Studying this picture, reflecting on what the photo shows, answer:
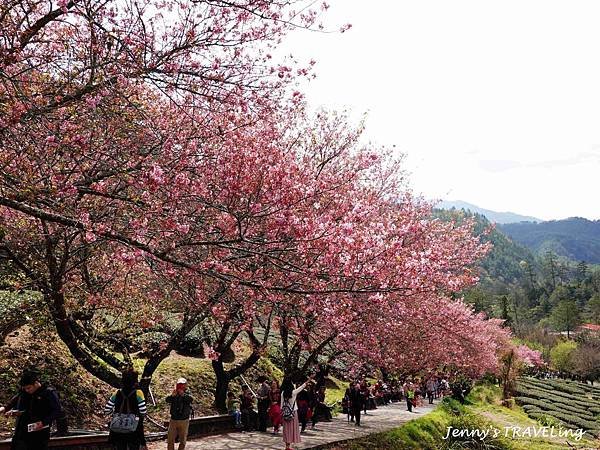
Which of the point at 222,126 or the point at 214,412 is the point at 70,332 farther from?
the point at 214,412

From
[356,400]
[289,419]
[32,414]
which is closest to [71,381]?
[289,419]

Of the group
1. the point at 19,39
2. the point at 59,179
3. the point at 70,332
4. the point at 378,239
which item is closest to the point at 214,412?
the point at 70,332

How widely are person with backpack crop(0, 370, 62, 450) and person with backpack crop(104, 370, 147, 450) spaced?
85cm

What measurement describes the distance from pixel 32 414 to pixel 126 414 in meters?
1.19

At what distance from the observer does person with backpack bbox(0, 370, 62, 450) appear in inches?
242

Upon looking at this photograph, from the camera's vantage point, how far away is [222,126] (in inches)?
318

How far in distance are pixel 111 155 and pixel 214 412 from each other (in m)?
10.2

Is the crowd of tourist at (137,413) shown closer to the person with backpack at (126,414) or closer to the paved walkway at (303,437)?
the person with backpack at (126,414)

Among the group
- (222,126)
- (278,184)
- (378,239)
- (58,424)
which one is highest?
(222,126)

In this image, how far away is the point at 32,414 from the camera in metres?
6.21

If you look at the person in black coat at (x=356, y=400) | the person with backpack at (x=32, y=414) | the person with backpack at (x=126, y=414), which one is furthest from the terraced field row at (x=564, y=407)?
the person with backpack at (x=32, y=414)

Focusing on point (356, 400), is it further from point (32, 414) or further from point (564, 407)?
point (564, 407)

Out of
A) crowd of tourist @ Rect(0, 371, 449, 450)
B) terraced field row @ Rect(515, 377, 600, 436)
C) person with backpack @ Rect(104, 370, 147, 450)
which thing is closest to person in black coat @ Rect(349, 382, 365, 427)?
crowd of tourist @ Rect(0, 371, 449, 450)

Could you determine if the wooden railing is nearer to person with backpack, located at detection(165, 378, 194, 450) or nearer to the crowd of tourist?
the crowd of tourist
